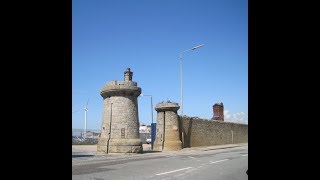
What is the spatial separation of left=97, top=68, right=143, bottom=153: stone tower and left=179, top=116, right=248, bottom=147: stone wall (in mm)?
8363

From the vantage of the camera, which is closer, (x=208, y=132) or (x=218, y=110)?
(x=208, y=132)

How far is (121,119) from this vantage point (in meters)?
21.7

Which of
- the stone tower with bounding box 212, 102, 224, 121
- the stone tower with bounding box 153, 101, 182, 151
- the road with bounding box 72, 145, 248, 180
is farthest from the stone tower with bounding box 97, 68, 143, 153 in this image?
the stone tower with bounding box 212, 102, 224, 121

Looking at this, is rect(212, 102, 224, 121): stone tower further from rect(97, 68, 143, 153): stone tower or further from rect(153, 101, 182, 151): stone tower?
rect(97, 68, 143, 153): stone tower

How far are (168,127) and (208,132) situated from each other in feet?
33.4

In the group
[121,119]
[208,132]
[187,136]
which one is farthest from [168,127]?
[208,132]

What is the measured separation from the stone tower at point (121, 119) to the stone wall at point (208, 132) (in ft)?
27.4

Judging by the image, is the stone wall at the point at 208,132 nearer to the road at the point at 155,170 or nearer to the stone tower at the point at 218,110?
the stone tower at the point at 218,110

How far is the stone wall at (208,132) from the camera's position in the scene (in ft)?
102

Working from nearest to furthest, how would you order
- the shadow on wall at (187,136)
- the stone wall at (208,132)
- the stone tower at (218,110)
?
1. the shadow on wall at (187,136)
2. the stone wall at (208,132)
3. the stone tower at (218,110)

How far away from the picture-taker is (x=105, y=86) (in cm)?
2286

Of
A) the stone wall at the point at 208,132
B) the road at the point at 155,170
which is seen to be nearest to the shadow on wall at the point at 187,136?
the stone wall at the point at 208,132

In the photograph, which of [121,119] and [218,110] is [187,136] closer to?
[121,119]
